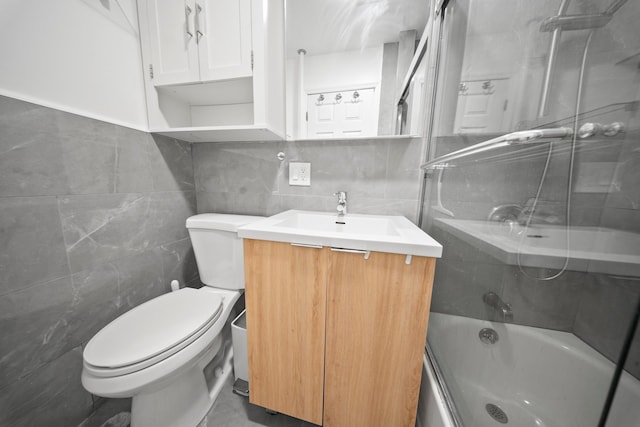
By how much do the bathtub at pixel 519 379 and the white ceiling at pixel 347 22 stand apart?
Answer: 1.33 metres

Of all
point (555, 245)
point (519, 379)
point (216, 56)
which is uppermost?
point (216, 56)

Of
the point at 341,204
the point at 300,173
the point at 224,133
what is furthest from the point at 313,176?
the point at 224,133

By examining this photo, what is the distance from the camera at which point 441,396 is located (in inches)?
26.4

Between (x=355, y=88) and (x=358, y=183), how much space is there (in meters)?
0.49

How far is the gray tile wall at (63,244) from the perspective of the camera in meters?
0.62

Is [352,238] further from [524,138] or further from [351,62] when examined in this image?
[351,62]

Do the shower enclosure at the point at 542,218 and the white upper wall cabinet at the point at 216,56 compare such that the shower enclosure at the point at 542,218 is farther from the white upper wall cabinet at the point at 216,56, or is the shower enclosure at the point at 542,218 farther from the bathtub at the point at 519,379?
the white upper wall cabinet at the point at 216,56

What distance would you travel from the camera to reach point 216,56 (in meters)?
0.87

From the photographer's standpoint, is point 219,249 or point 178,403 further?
point 219,249

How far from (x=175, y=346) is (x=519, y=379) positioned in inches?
45.6

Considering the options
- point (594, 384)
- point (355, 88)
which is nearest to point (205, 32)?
point (355, 88)

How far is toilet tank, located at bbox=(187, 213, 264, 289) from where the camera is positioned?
1.03 m

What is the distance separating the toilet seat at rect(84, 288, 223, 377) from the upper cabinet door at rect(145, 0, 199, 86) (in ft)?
3.46

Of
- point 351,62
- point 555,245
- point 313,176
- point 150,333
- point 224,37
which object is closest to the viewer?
point 555,245
